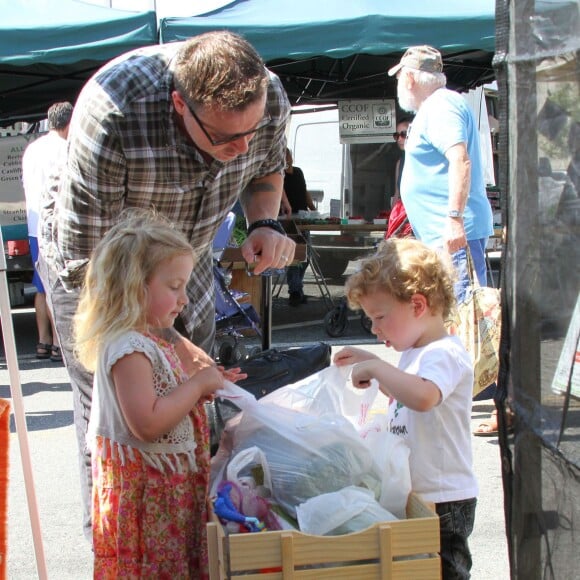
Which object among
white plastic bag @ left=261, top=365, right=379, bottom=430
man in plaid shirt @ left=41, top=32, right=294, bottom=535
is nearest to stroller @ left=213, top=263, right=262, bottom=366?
man in plaid shirt @ left=41, top=32, right=294, bottom=535

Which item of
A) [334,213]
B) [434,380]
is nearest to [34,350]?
[334,213]

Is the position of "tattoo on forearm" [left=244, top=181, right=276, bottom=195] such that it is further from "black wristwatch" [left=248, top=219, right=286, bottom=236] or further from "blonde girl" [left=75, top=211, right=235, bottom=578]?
"blonde girl" [left=75, top=211, right=235, bottom=578]

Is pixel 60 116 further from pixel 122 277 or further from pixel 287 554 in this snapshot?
pixel 287 554

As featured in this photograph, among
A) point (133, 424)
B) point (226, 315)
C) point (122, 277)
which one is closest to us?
point (133, 424)

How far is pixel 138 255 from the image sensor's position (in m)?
2.21

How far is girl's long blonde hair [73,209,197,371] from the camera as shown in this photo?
2.20 meters

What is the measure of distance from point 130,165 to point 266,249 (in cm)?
51

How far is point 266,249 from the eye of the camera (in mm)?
2707

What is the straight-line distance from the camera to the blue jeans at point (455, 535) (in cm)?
229

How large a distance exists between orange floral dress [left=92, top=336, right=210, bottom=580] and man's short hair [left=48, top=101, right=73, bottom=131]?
4295mm

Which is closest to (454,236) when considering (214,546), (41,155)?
(214,546)

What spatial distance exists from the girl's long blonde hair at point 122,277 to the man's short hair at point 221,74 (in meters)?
0.35

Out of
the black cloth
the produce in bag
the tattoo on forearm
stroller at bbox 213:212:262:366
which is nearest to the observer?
the produce in bag

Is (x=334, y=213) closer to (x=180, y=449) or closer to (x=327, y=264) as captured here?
(x=327, y=264)
